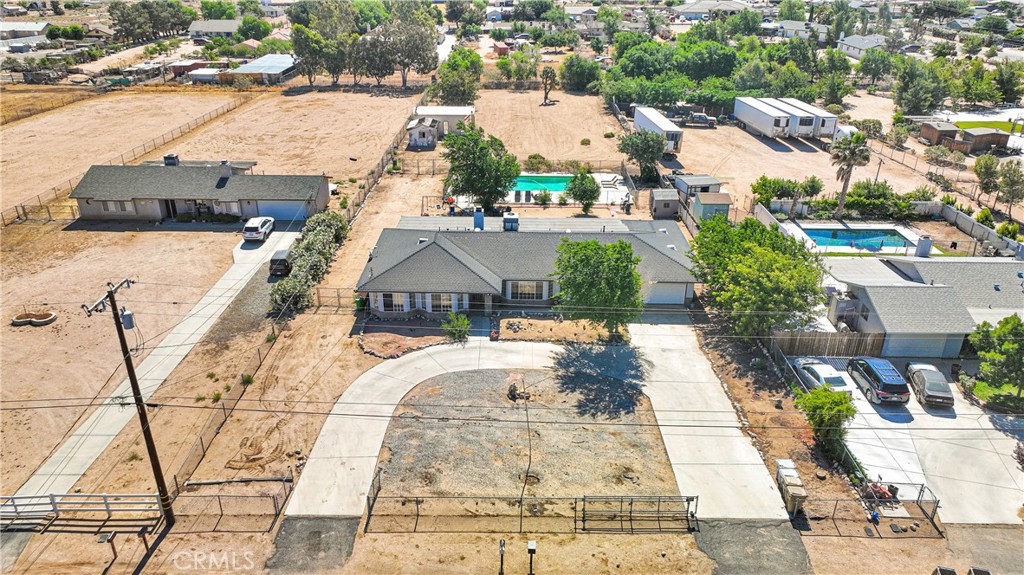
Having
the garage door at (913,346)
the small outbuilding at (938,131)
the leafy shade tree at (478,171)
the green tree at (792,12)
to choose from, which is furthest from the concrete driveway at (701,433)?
the green tree at (792,12)

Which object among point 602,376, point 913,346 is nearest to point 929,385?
point 913,346

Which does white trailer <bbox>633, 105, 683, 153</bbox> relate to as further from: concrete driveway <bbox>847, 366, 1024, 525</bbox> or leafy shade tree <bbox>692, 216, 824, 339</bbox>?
concrete driveway <bbox>847, 366, 1024, 525</bbox>

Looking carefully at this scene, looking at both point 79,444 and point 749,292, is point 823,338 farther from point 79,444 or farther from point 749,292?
point 79,444

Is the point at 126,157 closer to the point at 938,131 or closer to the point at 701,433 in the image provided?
the point at 701,433

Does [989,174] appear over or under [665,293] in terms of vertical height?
over

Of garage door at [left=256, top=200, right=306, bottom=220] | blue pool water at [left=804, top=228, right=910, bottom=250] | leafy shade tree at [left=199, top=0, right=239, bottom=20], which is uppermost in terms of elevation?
leafy shade tree at [left=199, top=0, right=239, bottom=20]

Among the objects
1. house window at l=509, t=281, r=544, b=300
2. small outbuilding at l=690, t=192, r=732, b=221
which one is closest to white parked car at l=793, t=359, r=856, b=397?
house window at l=509, t=281, r=544, b=300

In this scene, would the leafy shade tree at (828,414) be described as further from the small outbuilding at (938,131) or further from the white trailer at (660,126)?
the small outbuilding at (938,131)
